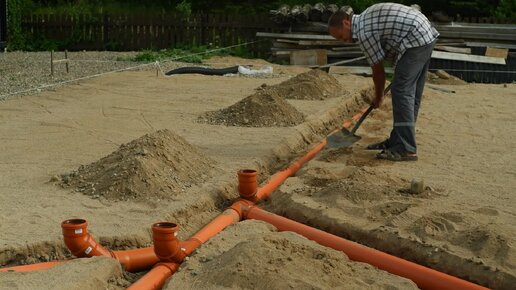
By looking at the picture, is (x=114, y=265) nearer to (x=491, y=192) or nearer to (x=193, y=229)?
(x=193, y=229)

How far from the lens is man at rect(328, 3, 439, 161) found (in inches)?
274

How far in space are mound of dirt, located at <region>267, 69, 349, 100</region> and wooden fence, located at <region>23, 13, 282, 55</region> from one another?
298 inches

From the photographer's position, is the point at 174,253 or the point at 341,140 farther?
the point at 341,140

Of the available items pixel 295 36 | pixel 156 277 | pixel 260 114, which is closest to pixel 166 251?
pixel 156 277

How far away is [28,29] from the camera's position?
23250mm

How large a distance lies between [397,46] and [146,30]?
16002mm

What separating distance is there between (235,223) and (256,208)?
27 cm

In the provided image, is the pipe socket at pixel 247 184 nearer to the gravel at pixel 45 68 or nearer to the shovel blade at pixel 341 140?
the shovel blade at pixel 341 140

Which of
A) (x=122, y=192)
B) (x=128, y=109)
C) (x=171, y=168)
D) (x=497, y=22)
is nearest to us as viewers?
(x=122, y=192)

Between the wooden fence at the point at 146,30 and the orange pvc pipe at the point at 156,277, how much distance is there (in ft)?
51.9

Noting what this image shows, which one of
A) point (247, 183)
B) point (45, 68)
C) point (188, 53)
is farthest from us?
point (188, 53)

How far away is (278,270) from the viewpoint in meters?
3.90

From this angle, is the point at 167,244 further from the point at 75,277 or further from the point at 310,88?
the point at 310,88

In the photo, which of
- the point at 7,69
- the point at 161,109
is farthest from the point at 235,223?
the point at 7,69
